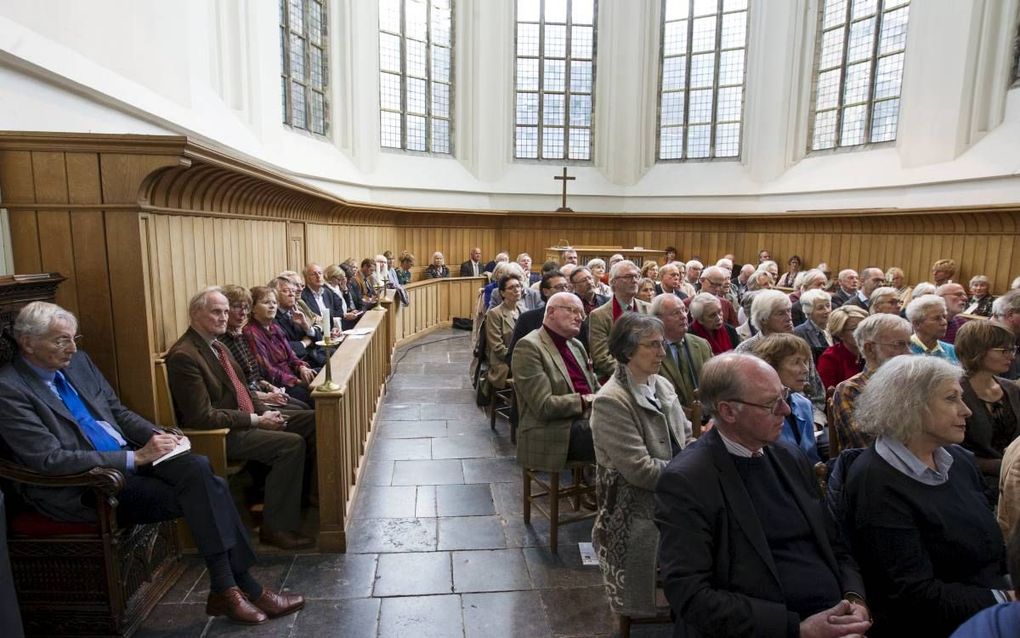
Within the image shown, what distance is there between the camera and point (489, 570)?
130 inches

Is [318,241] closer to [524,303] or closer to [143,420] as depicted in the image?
[524,303]

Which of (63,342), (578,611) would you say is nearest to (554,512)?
(578,611)

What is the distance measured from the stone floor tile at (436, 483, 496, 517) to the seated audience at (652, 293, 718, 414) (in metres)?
1.44

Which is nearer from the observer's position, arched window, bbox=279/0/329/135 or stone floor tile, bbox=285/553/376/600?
stone floor tile, bbox=285/553/376/600

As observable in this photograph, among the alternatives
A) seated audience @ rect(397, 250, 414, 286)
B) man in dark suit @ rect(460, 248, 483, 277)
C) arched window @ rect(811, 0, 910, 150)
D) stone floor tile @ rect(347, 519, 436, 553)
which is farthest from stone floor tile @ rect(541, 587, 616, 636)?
arched window @ rect(811, 0, 910, 150)

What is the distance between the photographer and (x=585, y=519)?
3.87 m

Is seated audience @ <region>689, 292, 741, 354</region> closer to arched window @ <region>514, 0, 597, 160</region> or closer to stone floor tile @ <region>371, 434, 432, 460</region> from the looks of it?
stone floor tile @ <region>371, 434, 432, 460</region>

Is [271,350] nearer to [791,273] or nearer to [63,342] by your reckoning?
[63,342]

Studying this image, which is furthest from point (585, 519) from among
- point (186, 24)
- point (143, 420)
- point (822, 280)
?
point (186, 24)

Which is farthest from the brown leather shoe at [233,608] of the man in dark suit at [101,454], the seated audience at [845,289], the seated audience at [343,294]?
the seated audience at [845,289]

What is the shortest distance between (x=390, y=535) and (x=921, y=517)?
2.75 meters

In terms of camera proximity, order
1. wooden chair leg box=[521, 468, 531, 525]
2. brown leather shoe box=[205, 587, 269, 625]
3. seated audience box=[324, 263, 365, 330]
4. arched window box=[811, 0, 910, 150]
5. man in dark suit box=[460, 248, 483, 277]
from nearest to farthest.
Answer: brown leather shoe box=[205, 587, 269, 625] → wooden chair leg box=[521, 468, 531, 525] → seated audience box=[324, 263, 365, 330] → arched window box=[811, 0, 910, 150] → man in dark suit box=[460, 248, 483, 277]

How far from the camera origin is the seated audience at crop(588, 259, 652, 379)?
444 centimetres

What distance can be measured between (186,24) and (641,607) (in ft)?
20.9
